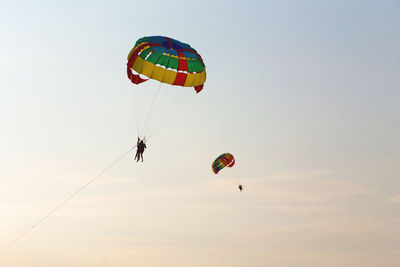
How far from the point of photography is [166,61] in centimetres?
4544

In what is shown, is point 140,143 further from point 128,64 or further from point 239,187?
point 239,187

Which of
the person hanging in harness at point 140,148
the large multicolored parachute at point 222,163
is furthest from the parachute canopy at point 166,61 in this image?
the large multicolored parachute at point 222,163

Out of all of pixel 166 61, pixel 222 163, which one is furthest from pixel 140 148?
pixel 222 163

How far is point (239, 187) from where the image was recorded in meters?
70.8

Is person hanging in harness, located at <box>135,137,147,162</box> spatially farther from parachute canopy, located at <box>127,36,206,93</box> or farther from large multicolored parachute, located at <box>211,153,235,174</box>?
large multicolored parachute, located at <box>211,153,235,174</box>

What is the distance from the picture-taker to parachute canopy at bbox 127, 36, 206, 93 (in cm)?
4556

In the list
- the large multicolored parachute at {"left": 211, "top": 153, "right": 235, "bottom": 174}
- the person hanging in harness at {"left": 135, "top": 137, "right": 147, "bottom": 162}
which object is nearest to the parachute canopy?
the person hanging in harness at {"left": 135, "top": 137, "right": 147, "bottom": 162}

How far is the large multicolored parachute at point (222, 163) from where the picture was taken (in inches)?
2813

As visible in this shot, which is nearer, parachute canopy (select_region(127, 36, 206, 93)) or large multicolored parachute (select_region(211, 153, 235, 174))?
parachute canopy (select_region(127, 36, 206, 93))

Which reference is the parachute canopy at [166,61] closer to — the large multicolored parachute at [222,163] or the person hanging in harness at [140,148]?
the person hanging in harness at [140,148]

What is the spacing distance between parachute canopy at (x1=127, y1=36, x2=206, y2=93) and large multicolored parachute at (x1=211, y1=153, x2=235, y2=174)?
84.4 feet

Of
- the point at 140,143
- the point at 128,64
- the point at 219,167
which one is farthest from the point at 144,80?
the point at 219,167

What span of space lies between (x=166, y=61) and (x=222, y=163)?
2818 centimetres

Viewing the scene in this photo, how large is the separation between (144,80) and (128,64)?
1.97 m
